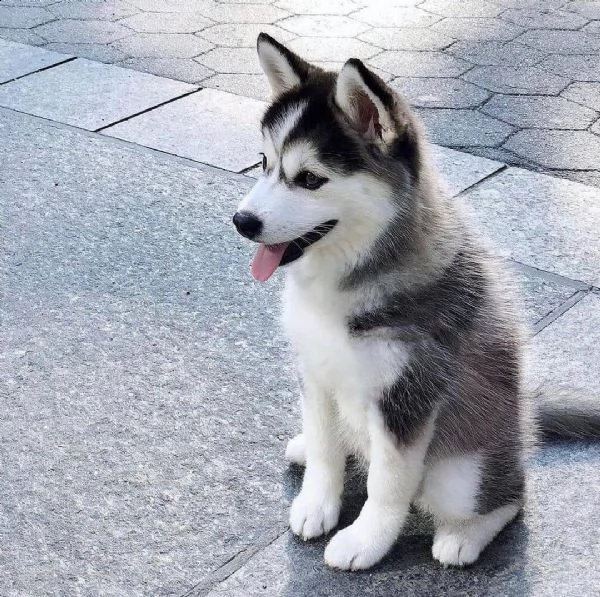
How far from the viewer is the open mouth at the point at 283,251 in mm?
2213

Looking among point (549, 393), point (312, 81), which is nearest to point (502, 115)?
point (549, 393)

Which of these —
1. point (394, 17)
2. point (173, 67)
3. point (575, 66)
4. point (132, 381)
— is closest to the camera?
point (132, 381)

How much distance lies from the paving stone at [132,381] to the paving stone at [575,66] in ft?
6.37

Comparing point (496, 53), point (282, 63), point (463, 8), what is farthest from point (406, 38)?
point (282, 63)

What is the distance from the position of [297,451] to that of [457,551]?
1.70 feet

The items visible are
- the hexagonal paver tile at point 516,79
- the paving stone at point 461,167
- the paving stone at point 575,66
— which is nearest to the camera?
the paving stone at point 461,167

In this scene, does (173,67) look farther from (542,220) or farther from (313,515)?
(313,515)

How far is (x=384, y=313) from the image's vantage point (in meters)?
2.24

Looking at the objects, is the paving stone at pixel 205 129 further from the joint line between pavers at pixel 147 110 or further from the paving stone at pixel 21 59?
the paving stone at pixel 21 59

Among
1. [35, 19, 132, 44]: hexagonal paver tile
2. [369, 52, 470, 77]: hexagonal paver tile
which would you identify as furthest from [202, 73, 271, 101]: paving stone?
[35, 19, 132, 44]: hexagonal paver tile

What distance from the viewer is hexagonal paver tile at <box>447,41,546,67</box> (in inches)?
206

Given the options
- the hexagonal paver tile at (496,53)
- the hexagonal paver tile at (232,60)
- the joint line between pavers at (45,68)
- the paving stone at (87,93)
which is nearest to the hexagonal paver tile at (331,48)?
the hexagonal paver tile at (232,60)

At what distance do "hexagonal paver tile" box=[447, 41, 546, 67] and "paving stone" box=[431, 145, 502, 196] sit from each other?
119 cm

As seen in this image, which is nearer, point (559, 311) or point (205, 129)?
point (559, 311)
